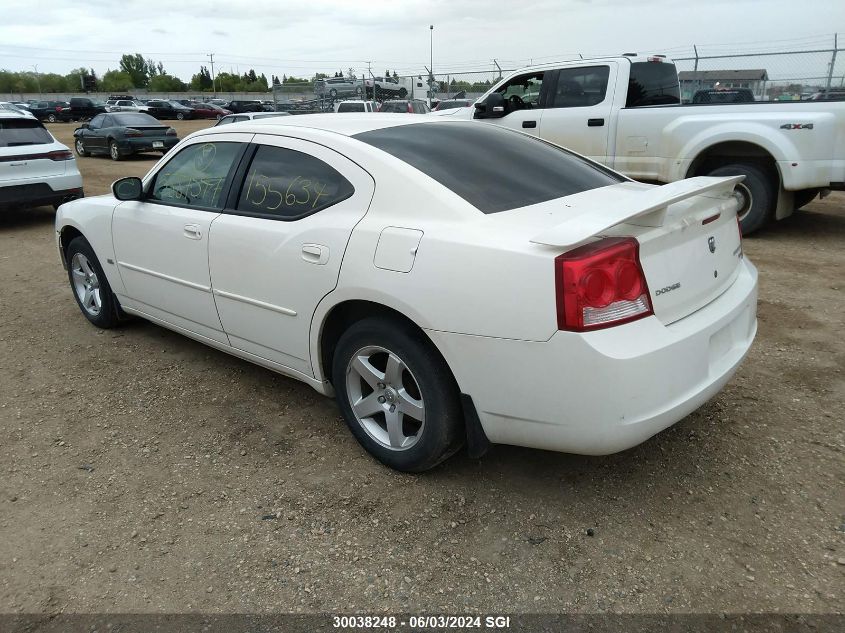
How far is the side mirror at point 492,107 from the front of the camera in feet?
28.9

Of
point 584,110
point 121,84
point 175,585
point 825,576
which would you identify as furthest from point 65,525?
point 121,84

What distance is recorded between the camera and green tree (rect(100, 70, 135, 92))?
378 feet

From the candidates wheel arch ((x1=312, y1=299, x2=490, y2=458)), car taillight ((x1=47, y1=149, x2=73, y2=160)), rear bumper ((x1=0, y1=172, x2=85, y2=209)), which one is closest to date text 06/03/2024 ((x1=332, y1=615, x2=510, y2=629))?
wheel arch ((x1=312, y1=299, x2=490, y2=458))

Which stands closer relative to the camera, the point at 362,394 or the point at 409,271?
the point at 409,271

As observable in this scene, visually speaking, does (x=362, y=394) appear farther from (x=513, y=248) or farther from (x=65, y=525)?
(x=65, y=525)

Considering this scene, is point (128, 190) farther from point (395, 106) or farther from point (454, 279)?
point (395, 106)

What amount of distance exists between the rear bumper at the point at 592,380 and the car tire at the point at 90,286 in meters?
3.27

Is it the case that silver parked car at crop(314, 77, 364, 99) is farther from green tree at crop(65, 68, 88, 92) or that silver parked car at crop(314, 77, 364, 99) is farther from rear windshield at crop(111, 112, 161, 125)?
green tree at crop(65, 68, 88, 92)

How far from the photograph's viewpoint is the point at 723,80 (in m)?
13.2

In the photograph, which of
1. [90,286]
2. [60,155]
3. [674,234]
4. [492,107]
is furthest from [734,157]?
[60,155]

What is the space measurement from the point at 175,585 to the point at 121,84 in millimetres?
135645

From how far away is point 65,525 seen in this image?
107 inches

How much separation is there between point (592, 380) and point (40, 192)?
30.6 feet

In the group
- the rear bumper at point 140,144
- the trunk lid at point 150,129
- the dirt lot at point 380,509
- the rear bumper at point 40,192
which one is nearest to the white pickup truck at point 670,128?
the dirt lot at point 380,509
